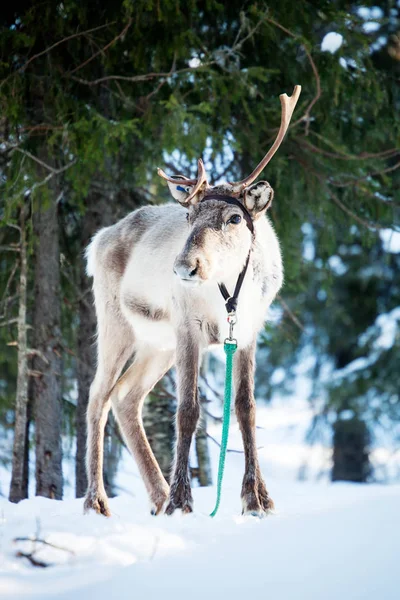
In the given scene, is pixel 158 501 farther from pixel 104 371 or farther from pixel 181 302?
pixel 181 302

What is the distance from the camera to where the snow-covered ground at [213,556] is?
261 cm

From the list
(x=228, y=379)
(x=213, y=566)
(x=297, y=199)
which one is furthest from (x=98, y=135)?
(x=213, y=566)

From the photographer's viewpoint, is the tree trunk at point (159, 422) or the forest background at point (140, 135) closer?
the forest background at point (140, 135)

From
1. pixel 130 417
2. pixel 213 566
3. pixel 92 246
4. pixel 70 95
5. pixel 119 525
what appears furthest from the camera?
pixel 70 95

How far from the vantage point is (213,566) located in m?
2.83

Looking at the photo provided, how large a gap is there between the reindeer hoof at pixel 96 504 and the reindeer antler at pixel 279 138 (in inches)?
82.8

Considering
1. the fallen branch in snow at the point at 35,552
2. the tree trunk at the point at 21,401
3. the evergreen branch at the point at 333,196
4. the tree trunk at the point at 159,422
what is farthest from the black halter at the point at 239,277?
the tree trunk at the point at 159,422

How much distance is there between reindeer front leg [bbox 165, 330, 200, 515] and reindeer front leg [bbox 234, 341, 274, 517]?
270mm

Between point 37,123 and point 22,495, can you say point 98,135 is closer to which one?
point 37,123

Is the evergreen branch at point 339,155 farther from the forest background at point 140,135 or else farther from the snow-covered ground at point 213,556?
the snow-covered ground at point 213,556

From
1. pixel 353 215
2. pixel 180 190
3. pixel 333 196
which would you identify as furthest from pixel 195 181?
pixel 333 196

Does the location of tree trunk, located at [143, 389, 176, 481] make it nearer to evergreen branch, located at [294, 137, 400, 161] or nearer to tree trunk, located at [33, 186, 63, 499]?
tree trunk, located at [33, 186, 63, 499]

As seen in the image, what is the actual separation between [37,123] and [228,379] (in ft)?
11.1

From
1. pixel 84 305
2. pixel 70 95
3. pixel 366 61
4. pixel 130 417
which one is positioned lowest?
pixel 130 417
